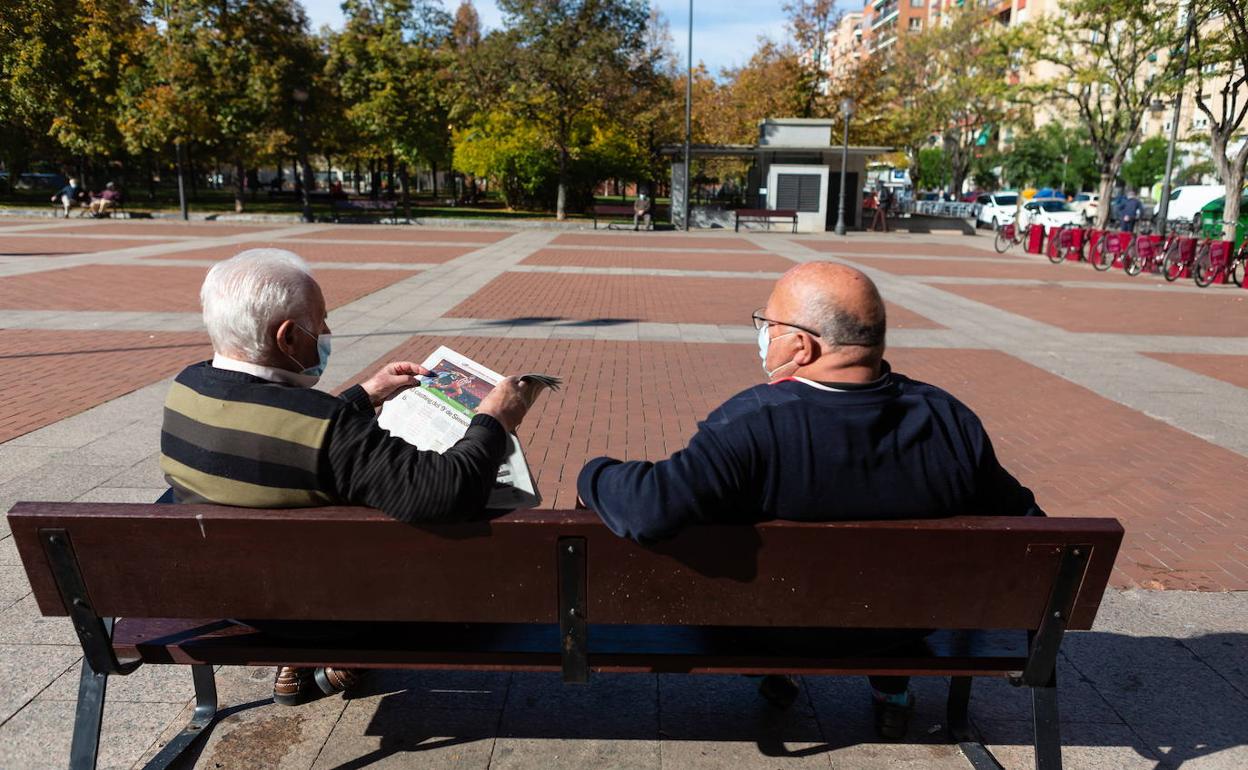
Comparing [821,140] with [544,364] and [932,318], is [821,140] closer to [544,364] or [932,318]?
[932,318]

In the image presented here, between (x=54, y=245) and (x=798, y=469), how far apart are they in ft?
68.0

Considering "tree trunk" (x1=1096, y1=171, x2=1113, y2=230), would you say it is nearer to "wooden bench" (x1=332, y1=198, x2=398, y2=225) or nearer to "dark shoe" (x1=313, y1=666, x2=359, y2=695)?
"wooden bench" (x1=332, y1=198, x2=398, y2=225)

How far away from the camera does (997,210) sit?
35250 millimetres

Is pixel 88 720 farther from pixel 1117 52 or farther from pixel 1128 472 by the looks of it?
pixel 1117 52

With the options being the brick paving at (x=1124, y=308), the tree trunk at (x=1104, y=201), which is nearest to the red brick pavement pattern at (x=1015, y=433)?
the brick paving at (x=1124, y=308)

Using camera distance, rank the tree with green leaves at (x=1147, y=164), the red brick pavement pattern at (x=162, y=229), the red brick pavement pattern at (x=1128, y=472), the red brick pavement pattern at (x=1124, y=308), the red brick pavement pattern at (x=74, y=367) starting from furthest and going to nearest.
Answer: the tree with green leaves at (x=1147, y=164)
the red brick pavement pattern at (x=162, y=229)
the red brick pavement pattern at (x=1124, y=308)
the red brick pavement pattern at (x=74, y=367)
the red brick pavement pattern at (x=1128, y=472)

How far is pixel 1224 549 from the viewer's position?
4301 mm

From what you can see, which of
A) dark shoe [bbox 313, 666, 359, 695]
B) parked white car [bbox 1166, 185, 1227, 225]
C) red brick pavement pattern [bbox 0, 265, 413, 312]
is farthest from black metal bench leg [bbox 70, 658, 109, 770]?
parked white car [bbox 1166, 185, 1227, 225]

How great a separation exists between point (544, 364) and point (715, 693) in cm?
526

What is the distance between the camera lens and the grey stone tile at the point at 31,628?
322 centimetres

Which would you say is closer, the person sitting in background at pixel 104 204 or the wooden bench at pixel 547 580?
the wooden bench at pixel 547 580

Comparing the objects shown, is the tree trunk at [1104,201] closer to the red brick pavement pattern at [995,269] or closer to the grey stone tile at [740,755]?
the red brick pavement pattern at [995,269]

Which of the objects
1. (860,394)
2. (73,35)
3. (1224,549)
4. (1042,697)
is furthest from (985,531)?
(73,35)

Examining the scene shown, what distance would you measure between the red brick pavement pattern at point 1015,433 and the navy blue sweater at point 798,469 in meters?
2.33
